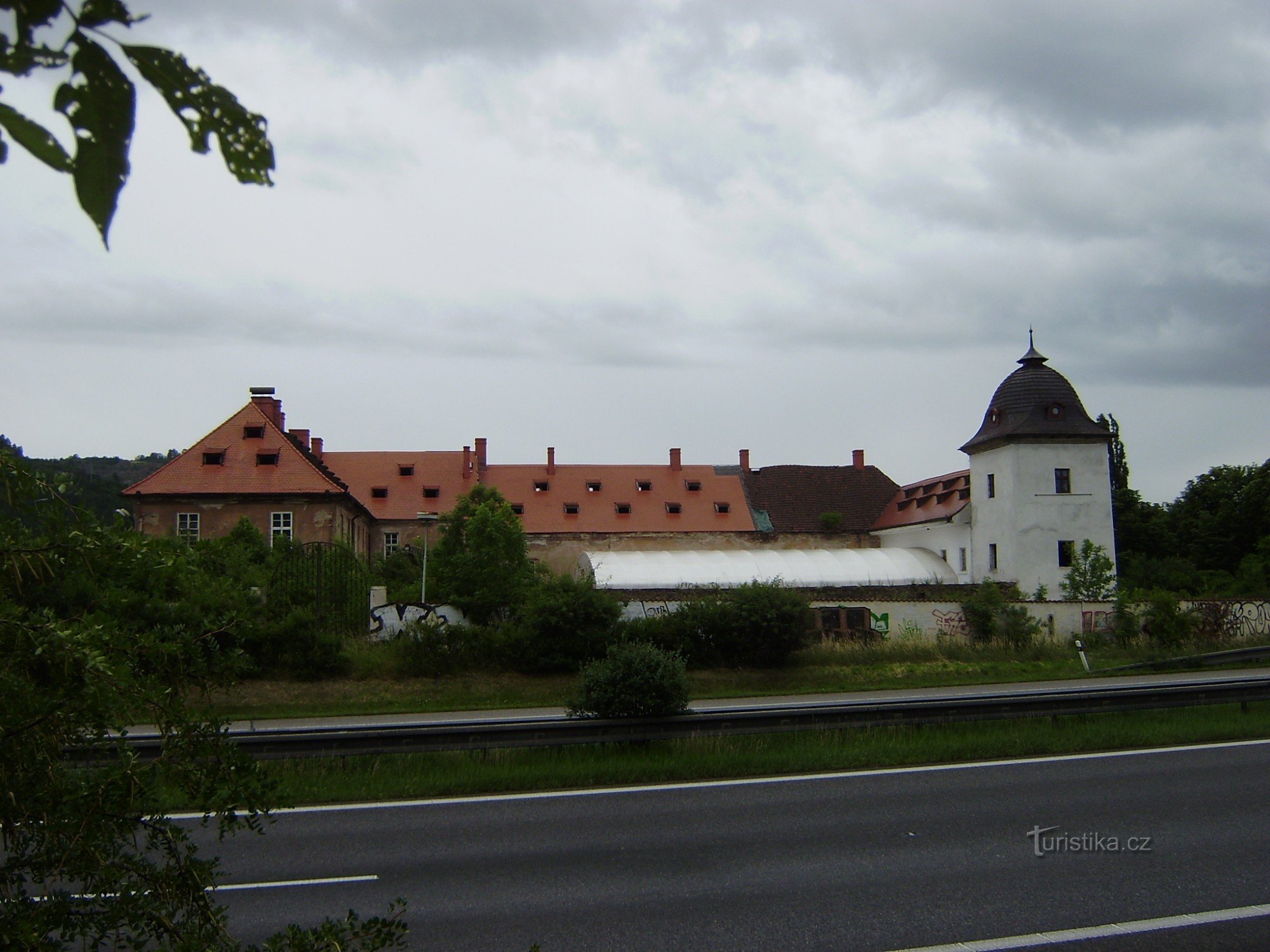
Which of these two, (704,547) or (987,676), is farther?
(704,547)

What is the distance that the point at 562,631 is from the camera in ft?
81.7

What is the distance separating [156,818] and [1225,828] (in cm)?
976

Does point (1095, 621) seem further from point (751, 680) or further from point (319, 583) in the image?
point (319, 583)

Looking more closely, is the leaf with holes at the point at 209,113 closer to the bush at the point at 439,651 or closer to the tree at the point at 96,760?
the tree at the point at 96,760

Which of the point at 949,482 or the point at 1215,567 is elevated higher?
the point at 949,482

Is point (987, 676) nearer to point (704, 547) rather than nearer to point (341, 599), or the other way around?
point (341, 599)

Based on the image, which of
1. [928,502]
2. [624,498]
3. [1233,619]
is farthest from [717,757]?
[624,498]

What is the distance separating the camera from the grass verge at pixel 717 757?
38.5ft

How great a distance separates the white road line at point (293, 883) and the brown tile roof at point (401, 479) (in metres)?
52.9

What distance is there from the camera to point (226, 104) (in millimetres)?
1108

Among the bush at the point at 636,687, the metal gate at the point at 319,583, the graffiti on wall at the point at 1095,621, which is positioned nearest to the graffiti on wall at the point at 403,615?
the metal gate at the point at 319,583

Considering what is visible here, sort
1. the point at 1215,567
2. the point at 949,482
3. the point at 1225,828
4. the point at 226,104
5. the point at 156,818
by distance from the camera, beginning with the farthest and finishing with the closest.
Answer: the point at 1215,567, the point at 949,482, the point at 1225,828, the point at 156,818, the point at 226,104

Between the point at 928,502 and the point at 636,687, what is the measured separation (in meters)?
45.3

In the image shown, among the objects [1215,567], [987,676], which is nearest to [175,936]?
[987,676]
